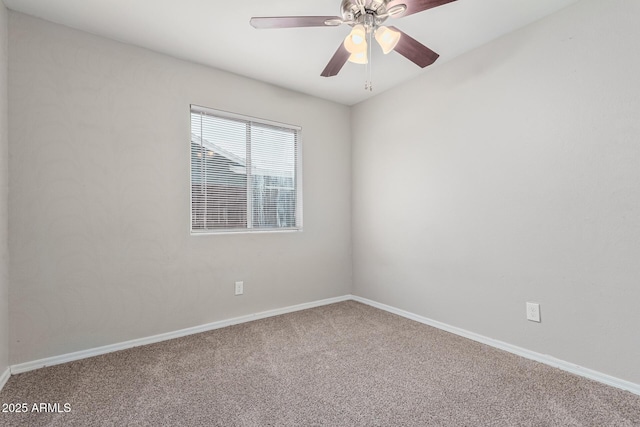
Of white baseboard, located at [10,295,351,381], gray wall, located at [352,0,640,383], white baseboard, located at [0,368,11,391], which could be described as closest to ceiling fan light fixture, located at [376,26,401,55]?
gray wall, located at [352,0,640,383]

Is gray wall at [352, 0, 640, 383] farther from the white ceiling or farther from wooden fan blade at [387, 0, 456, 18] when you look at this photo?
wooden fan blade at [387, 0, 456, 18]

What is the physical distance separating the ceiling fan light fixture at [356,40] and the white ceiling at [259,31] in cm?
36

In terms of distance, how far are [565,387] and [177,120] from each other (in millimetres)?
3321

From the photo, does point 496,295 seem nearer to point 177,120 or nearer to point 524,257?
point 524,257

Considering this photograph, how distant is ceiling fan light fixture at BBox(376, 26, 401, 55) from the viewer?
1747mm

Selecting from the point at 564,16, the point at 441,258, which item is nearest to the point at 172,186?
the point at 441,258

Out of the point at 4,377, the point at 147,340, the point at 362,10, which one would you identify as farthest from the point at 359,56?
the point at 4,377

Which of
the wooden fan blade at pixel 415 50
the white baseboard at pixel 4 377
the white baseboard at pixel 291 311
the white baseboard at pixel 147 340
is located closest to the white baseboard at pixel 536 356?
the white baseboard at pixel 291 311

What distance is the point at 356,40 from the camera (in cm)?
176

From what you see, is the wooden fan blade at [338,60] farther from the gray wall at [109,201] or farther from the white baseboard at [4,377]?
the white baseboard at [4,377]

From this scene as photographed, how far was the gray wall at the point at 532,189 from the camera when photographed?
1.79 metres

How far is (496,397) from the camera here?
170cm

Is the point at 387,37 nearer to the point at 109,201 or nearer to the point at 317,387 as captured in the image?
the point at 317,387

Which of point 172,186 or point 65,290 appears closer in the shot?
point 65,290
